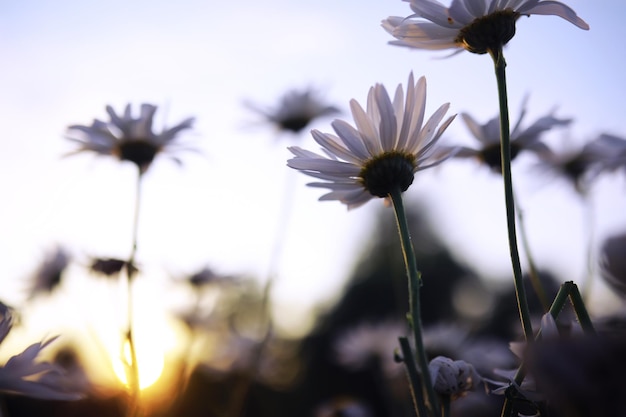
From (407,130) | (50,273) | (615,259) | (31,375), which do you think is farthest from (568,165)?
(50,273)

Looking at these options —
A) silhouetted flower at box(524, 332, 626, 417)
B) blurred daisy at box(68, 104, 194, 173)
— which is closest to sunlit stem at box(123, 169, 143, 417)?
blurred daisy at box(68, 104, 194, 173)

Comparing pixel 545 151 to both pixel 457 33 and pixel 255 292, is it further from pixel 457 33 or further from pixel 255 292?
pixel 255 292

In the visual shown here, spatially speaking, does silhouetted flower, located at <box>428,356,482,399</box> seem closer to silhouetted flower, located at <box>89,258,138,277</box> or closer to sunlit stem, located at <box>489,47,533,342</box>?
sunlit stem, located at <box>489,47,533,342</box>

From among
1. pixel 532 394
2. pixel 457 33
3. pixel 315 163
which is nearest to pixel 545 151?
pixel 457 33

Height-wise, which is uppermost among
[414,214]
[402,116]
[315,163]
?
[414,214]

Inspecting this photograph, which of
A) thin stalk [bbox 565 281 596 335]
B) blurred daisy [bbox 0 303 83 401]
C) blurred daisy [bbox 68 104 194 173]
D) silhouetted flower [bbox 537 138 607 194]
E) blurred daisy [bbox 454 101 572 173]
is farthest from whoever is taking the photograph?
silhouetted flower [bbox 537 138 607 194]

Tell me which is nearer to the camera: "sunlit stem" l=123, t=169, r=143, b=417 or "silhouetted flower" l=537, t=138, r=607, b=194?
"sunlit stem" l=123, t=169, r=143, b=417
